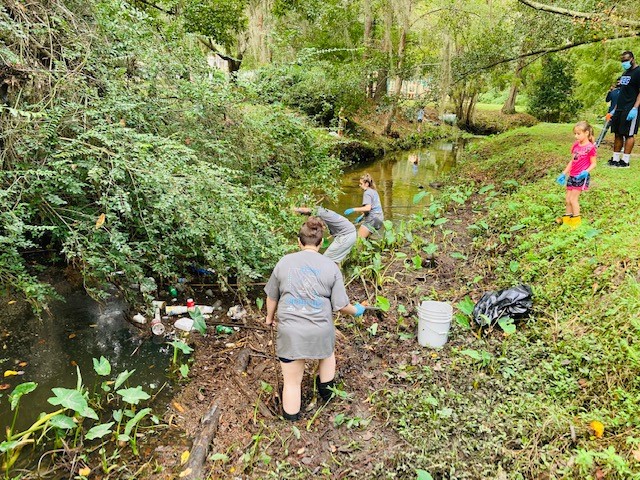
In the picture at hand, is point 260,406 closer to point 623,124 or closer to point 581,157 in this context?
point 581,157

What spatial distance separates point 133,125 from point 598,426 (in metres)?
5.14

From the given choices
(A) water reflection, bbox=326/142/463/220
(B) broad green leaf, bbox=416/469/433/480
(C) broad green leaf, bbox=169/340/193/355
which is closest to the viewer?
(B) broad green leaf, bbox=416/469/433/480

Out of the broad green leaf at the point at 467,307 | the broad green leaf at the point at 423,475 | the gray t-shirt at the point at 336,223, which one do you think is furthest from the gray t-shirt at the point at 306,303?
the gray t-shirt at the point at 336,223

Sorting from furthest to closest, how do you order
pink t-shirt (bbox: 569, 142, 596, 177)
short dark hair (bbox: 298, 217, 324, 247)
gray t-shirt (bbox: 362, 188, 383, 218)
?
1. gray t-shirt (bbox: 362, 188, 383, 218)
2. pink t-shirt (bbox: 569, 142, 596, 177)
3. short dark hair (bbox: 298, 217, 324, 247)

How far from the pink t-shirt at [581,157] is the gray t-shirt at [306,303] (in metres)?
3.48

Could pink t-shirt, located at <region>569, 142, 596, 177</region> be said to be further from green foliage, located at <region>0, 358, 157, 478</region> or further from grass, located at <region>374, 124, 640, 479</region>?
green foliage, located at <region>0, 358, 157, 478</region>

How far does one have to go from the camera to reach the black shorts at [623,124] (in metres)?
6.48

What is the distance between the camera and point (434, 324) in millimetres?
3930

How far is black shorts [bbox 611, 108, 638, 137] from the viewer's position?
648 centimetres

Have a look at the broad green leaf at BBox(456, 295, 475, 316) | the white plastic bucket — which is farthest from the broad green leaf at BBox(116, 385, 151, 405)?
the broad green leaf at BBox(456, 295, 475, 316)

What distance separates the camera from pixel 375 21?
18578 mm

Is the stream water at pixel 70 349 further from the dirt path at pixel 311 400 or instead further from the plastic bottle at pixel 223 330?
the plastic bottle at pixel 223 330

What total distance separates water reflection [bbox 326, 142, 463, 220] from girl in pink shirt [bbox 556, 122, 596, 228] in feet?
14.6

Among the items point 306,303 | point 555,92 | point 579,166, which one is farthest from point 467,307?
point 555,92
